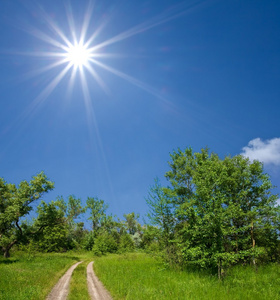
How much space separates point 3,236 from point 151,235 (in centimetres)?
2575

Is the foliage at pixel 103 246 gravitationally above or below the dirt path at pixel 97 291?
above

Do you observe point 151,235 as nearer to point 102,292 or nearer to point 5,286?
point 102,292

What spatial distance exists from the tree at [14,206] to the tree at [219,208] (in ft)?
80.0

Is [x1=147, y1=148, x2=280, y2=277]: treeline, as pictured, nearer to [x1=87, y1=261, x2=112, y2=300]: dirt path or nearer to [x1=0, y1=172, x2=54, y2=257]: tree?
[x1=87, y1=261, x2=112, y2=300]: dirt path

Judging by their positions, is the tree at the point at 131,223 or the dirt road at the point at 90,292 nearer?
the dirt road at the point at 90,292

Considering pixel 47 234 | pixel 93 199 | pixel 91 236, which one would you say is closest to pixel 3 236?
pixel 47 234

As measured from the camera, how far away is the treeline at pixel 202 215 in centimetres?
1444

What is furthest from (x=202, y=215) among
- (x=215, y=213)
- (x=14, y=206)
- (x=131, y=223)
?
(x=131, y=223)

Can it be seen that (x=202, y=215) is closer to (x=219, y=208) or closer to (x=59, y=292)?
(x=219, y=208)

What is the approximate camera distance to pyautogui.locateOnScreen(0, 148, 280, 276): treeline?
14.4m

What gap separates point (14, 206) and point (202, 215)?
30225 millimetres

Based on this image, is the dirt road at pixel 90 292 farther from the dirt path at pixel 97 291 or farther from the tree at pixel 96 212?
the tree at pixel 96 212

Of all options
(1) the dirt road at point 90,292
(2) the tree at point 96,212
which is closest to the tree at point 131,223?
(2) the tree at point 96,212

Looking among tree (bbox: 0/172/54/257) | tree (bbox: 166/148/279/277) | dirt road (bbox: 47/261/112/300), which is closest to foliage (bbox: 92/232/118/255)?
tree (bbox: 0/172/54/257)
